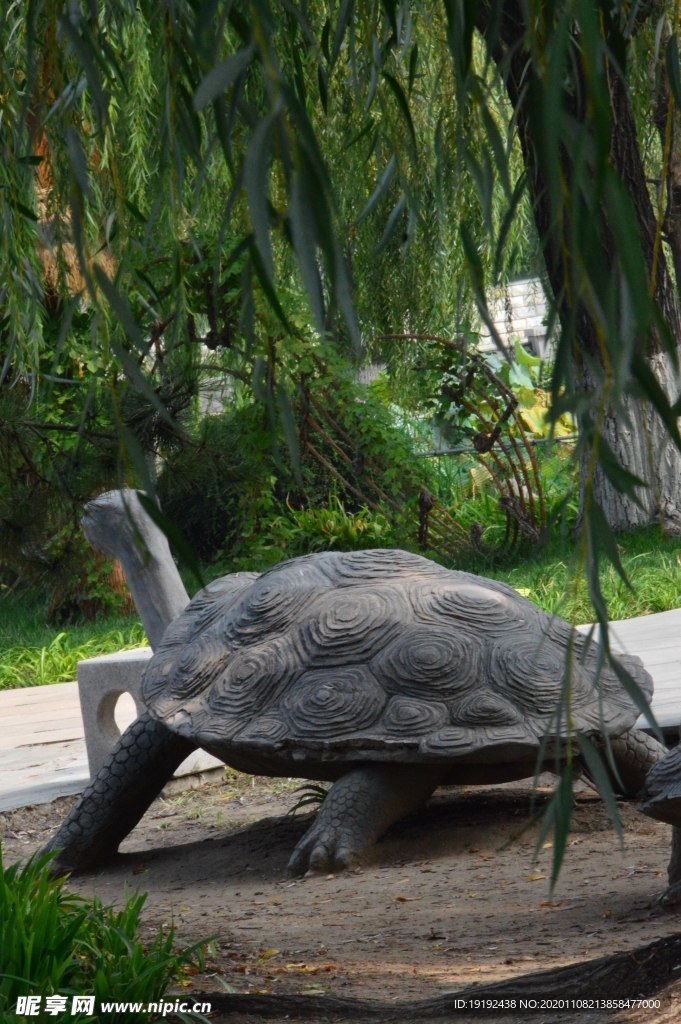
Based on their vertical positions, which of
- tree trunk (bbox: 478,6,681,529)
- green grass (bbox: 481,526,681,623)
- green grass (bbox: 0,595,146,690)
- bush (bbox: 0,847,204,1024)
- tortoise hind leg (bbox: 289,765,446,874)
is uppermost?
tree trunk (bbox: 478,6,681,529)

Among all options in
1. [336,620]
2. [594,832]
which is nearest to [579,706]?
[594,832]

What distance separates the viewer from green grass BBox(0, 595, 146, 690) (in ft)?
26.9

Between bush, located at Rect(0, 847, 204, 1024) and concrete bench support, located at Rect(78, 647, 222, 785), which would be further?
concrete bench support, located at Rect(78, 647, 222, 785)

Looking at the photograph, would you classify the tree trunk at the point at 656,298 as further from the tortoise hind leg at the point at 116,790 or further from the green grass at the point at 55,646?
the green grass at the point at 55,646

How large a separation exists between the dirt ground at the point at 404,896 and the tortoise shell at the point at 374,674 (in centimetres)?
38

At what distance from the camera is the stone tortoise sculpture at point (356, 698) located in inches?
127

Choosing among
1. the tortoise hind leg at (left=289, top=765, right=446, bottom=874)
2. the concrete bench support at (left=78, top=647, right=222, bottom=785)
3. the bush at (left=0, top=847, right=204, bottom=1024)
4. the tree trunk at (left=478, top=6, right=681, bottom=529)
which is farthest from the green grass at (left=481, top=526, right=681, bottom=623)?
the bush at (left=0, top=847, right=204, bottom=1024)

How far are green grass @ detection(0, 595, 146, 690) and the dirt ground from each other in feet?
12.1

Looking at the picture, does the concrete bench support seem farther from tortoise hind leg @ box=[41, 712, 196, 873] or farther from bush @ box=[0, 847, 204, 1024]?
bush @ box=[0, 847, 204, 1024]

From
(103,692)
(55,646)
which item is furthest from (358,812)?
(55,646)

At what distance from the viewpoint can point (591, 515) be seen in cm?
85

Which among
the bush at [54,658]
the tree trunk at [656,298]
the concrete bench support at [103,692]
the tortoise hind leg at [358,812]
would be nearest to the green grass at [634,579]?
the tree trunk at [656,298]

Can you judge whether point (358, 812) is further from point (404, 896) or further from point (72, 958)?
point (72, 958)

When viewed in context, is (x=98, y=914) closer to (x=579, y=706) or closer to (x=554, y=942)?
(x=554, y=942)
